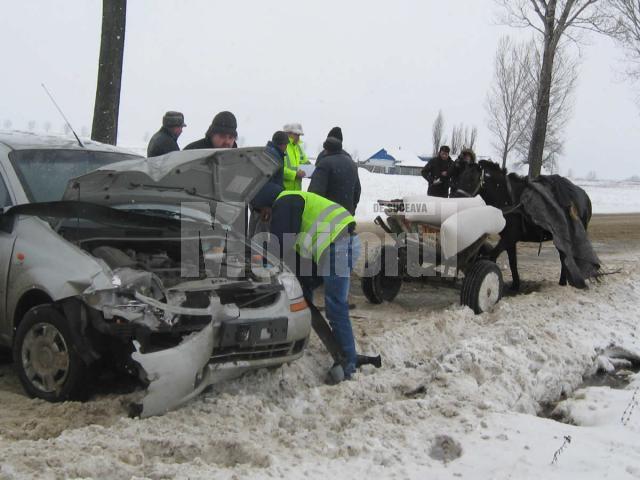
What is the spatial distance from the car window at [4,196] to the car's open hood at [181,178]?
55cm

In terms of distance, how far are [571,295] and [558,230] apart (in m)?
0.84

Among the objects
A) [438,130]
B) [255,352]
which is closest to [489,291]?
[255,352]

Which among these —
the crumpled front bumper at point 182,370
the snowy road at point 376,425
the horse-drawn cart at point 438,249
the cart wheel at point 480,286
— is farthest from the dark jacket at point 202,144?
the crumpled front bumper at point 182,370

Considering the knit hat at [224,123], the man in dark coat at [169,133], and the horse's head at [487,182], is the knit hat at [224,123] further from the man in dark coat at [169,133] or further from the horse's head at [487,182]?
the horse's head at [487,182]

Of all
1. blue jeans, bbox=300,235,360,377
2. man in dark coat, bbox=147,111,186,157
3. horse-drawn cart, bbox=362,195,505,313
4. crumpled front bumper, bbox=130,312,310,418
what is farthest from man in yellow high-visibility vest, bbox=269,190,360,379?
man in dark coat, bbox=147,111,186,157

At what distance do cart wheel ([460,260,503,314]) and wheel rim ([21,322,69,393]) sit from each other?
14.0ft

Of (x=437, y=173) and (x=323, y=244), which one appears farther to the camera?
(x=437, y=173)

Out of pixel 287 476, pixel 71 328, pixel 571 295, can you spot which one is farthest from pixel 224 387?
pixel 571 295

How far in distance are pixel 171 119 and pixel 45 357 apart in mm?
3412

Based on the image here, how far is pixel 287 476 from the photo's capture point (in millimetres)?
3467

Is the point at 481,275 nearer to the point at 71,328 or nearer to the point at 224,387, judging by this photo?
the point at 224,387

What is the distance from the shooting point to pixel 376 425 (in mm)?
4098

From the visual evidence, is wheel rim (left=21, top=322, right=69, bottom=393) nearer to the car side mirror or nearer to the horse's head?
the car side mirror

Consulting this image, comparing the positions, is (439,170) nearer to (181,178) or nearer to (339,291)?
(339,291)
